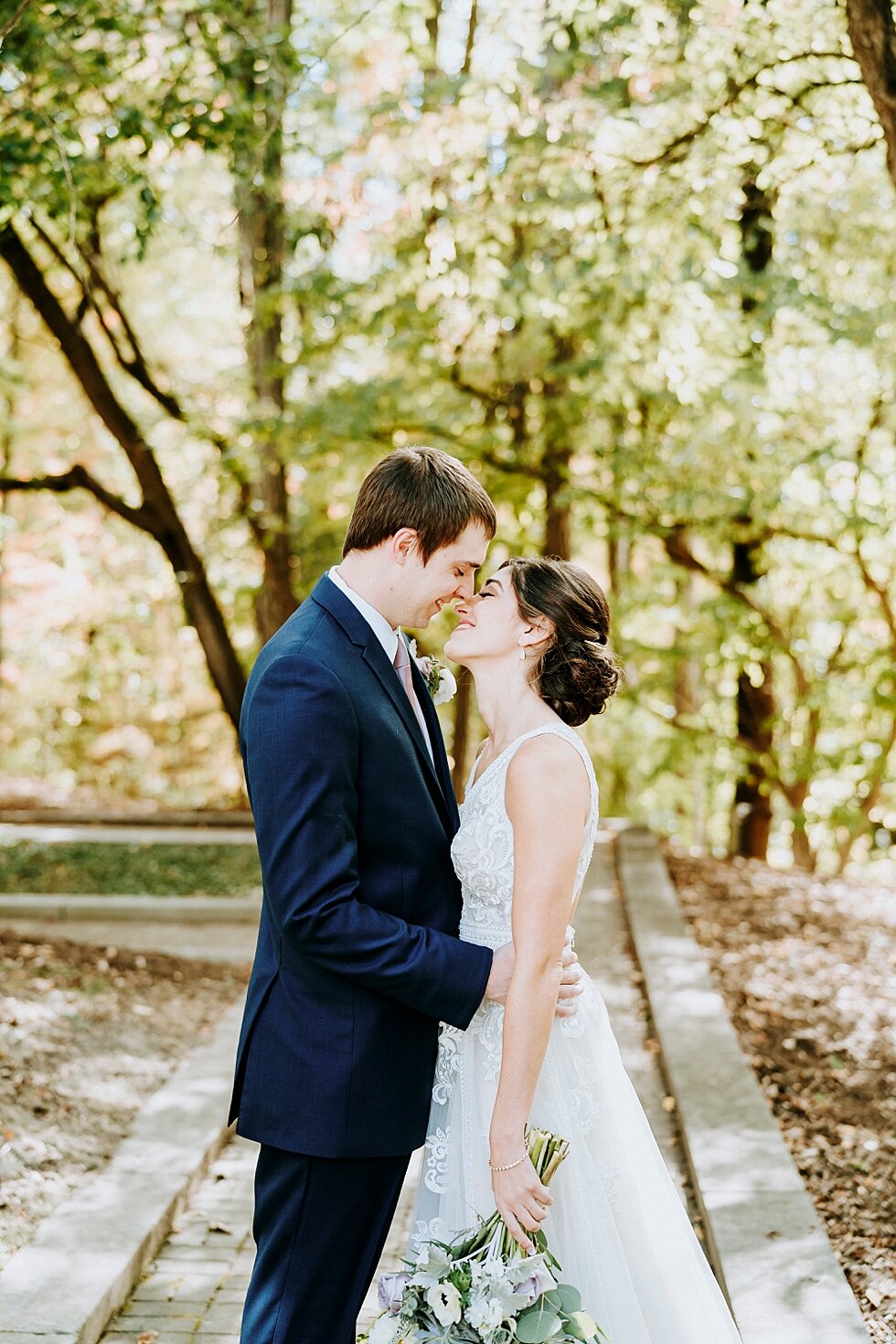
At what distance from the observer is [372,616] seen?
102 inches

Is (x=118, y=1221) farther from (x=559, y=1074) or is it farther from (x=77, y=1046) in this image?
(x=559, y=1074)

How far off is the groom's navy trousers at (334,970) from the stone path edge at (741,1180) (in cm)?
134

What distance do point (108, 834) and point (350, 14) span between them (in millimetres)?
7549

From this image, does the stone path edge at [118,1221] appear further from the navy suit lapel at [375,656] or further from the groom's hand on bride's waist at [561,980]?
the navy suit lapel at [375,656]

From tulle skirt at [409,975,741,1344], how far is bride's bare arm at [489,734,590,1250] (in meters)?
0.19

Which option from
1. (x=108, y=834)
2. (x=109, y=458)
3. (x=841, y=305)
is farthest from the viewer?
(x=109, y=458)

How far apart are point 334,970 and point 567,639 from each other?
0.88 m

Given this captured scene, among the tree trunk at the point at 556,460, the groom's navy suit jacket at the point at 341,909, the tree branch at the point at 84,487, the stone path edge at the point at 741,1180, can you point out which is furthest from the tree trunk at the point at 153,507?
the groom's navy suit jacket at the point at 341,909

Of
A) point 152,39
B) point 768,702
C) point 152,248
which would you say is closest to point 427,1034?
point 152,39

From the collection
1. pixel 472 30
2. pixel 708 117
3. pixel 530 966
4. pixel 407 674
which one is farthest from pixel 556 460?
pixel 530 966

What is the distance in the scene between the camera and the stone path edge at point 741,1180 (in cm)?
326

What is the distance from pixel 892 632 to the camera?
10.8m

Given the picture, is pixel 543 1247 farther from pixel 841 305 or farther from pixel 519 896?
pixel 841 305

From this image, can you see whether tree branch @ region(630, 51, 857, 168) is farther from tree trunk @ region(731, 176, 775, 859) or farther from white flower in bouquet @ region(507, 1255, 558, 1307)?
white flower in bouquet @ region(507, 1255, 558, 1307)
